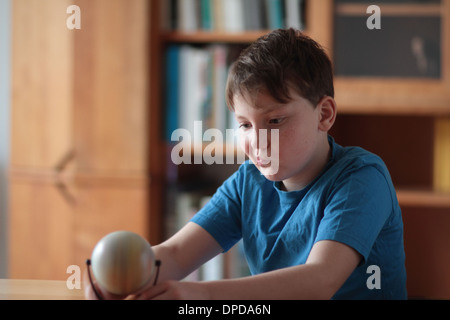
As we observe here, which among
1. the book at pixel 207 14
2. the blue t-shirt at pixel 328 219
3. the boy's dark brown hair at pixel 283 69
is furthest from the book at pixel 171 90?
the boy's dark brown hair at pixel 283 69

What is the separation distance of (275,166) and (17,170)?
1.33 meters

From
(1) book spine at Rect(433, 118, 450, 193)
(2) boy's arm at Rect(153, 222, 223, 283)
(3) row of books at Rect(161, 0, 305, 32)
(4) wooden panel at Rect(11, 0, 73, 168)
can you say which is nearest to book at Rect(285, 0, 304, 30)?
(3) row of books at Rect(161, 0, 305, 32)

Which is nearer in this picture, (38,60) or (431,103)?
(431,103)

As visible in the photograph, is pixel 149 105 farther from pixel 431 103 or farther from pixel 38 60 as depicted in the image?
pixel 431 103

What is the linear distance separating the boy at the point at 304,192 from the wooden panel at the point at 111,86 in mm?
915

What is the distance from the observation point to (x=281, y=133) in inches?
33.3

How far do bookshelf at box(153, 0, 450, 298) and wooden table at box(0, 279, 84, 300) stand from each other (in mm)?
1056

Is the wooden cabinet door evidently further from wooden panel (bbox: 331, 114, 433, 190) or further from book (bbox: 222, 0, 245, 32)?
wooden panel (bbox: 331, 114, 433, 190)

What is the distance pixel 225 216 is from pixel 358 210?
11.9 inches

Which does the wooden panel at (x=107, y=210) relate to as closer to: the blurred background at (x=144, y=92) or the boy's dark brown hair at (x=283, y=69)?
the blurred background at (x=144, y=92)

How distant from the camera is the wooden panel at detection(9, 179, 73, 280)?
188 centimetres
